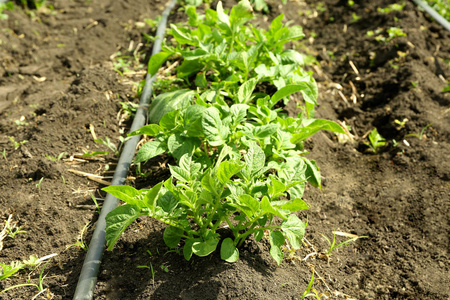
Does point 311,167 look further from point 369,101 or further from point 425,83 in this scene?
point 425,83

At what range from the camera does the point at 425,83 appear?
3572 millimetres

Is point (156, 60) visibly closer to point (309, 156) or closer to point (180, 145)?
point (180, 145)

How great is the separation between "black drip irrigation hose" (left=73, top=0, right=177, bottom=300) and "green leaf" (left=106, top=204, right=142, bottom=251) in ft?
0.98

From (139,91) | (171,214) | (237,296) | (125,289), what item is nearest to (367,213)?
(237,296)

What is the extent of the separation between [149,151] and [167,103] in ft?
1.89

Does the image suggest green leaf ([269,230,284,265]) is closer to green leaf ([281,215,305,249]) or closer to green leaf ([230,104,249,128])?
green leaf ([281,215,305,249])

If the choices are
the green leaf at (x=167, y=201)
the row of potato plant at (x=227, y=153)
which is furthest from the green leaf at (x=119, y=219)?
the green leaf at (x=167, y=201)

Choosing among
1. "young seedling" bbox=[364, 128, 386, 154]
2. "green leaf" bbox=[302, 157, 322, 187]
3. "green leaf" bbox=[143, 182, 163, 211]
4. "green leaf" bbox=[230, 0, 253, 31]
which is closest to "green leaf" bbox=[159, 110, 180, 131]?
"green leaf" bbox=[143, 182, 163, 211]

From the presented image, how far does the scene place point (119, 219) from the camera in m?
1.95

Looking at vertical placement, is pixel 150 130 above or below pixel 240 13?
below

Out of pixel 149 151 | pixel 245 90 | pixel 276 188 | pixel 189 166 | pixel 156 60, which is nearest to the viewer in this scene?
pixel 276 188

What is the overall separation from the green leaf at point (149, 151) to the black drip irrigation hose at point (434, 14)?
3385 millimetres

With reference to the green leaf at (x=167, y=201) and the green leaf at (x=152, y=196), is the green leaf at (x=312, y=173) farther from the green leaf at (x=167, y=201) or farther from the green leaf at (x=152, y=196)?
the green leaf at (x=152, y=196)

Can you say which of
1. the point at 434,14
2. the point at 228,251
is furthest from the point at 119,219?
the point at 434,14
